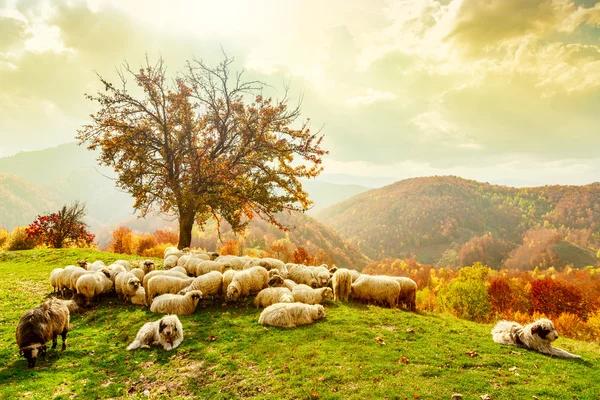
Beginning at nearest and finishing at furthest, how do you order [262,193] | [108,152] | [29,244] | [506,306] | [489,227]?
[108,152], [262,193], [29,244], [506,306], [489,227]

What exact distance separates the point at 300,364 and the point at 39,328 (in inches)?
278

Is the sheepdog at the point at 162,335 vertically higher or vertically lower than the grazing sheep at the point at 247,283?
lower

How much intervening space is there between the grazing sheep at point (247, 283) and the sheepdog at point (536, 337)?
8909 mm

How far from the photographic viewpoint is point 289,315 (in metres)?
10.2

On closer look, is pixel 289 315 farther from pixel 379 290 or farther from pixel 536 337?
pixel 536 337

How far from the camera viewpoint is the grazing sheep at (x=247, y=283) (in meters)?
12.2

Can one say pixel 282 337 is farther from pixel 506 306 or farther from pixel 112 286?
pixel 506 306

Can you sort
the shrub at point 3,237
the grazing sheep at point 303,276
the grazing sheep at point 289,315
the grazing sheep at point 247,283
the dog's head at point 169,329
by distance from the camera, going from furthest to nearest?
the shrub at point 3,237
the grazing sheep at point 303,276
the grazing sheep at point 247,283
the grazing sheep at point 289,315
the dog's head at point 169,329

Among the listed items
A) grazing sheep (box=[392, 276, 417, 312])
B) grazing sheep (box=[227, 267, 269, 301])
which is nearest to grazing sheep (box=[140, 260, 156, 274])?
grazing sheep (box=[227, 267, 269, 301])

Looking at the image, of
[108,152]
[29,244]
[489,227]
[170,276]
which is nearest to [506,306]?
[170,276]

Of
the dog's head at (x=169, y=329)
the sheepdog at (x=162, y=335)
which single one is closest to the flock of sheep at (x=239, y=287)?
the sheepdog at (x=162, y=335)

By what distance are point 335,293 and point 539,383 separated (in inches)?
324

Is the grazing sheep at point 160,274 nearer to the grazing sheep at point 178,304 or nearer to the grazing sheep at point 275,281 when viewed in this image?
the grazing sheep at point 178,304

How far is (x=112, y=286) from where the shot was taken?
13.7 metres
